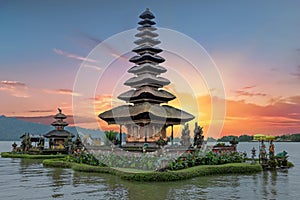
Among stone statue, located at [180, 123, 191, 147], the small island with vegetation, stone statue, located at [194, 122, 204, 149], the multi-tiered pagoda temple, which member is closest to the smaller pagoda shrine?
the small island with vegetation

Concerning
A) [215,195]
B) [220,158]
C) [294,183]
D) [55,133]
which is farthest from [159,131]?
[55,133]

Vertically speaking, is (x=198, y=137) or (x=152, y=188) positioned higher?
(x=198, y=137)

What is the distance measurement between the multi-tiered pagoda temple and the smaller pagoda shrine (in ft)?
65.4

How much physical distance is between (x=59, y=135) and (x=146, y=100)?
24775 mm

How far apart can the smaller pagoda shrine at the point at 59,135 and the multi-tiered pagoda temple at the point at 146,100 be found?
1993 centimetres

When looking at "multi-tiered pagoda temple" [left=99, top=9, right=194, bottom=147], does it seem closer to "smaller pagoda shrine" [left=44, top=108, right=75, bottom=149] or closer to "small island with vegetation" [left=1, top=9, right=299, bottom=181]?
"small island with vegetation" [left=1, top=9, right=299, bottom=181]

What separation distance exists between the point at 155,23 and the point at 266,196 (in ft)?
96.8

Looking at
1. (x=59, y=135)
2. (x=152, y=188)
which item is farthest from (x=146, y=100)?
(x=59, y=135)

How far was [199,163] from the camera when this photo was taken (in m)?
24.8

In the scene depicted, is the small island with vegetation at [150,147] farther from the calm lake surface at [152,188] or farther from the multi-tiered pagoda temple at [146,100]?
the calm lake surface at [152,188]

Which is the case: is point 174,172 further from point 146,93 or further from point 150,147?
point 146,93

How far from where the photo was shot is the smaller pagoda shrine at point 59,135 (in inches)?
2114

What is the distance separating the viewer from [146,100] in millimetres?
34938

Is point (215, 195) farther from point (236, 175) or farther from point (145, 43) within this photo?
point (145, 43)
